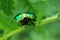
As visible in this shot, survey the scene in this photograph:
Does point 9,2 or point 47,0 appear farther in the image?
point 47,0

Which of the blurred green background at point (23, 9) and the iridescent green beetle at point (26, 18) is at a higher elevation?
the blurred green background at point (23, 9)

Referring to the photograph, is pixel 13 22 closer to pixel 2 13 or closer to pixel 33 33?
pixel 2 13

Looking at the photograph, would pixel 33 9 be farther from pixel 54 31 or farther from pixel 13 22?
pixel 54 31

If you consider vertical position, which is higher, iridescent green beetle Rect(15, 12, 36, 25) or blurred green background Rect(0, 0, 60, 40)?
blurred green background Rect(0, 0, 60, 40)

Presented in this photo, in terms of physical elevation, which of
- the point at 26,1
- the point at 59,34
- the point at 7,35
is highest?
the point at 59,34

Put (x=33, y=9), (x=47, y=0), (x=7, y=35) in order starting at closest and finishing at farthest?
(x=7, y=35) < (x=33, y=9) < (x=47, y=0)

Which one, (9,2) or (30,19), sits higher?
(9,2)

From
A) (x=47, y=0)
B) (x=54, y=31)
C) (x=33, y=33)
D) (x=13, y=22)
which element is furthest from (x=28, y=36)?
(x=13, y=22)

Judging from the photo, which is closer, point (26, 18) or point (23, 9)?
point (26, 18)

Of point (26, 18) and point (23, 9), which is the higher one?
point (23, 9)

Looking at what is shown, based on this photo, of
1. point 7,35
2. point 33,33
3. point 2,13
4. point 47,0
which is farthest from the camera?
point 33,33
